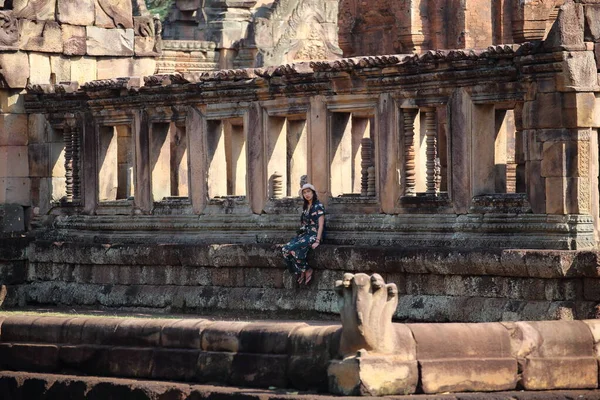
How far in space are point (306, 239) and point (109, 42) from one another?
660 cm

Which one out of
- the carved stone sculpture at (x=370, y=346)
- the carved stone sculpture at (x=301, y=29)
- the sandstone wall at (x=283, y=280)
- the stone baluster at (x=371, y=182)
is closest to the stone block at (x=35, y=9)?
the sandstone wall at (x=283, y=280)

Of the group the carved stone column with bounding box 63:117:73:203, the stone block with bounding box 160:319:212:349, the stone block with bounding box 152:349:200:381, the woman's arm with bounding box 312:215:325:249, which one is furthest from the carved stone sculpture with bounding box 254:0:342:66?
the stone block with bounding box 152:349:200:381

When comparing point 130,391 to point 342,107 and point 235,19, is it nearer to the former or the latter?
point 342,107

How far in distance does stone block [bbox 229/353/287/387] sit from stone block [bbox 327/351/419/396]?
2.34 feet

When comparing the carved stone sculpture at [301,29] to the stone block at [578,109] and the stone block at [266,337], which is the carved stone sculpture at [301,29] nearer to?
the stone block at [578,109]

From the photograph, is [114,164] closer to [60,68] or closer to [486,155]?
[60,68]

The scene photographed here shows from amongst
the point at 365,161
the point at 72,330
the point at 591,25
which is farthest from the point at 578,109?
the point at 72,330

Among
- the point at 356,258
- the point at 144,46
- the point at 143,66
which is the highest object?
the point at 144,46

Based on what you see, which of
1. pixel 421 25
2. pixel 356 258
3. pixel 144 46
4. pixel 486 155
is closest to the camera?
pixel 486 155

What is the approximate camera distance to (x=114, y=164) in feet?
75.8

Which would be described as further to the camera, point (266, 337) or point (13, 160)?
point (13, 160)

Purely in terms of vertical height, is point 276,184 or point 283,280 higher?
point 276,184

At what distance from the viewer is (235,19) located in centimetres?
4500

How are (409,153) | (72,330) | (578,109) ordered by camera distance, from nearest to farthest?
1. (578,109)
2. (72,330)
3. (409,153)
